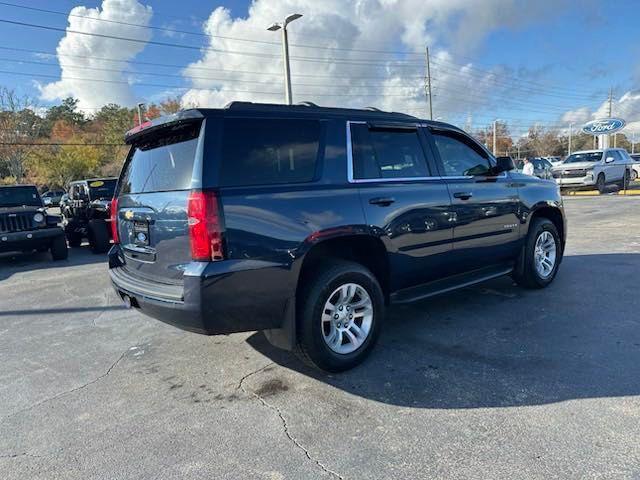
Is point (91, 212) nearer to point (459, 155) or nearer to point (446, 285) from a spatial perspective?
point (459, 155)

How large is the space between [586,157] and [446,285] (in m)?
20.8

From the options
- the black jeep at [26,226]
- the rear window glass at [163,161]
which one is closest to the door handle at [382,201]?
the rear window glass at [163,161]

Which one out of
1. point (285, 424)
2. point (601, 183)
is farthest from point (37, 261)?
point (601, 183)

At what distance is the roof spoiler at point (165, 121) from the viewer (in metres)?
3.16

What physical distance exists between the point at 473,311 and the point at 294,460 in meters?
3.02

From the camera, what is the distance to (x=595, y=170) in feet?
67.2

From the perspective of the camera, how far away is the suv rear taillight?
2.92 m

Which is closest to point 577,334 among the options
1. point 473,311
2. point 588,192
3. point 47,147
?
point 473,311

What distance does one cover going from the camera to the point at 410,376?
3492 mm

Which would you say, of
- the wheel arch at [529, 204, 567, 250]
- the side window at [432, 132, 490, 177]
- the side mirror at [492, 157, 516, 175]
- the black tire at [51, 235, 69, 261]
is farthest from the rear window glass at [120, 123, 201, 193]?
the black tire at [51, 235, 69, 261]

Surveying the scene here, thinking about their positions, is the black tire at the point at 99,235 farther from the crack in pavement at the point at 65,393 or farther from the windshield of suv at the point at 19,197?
the crack in pavement at the point at 65,393

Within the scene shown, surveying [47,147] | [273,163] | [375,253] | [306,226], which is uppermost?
[47,147]

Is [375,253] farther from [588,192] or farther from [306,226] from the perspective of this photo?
[588,192]

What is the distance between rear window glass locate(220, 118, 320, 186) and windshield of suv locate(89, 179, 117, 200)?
10.5m
